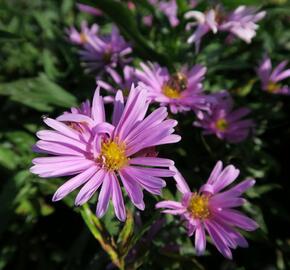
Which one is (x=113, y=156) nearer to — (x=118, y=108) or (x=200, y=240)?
(x=118, y=108)

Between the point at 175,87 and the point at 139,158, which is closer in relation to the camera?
the point at 139,158

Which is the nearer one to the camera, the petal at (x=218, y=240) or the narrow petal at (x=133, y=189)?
the narrow petal at (x=133, y=189)

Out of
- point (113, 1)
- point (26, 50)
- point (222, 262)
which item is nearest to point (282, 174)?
point (222, 262)

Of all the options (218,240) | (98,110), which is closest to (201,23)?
(98,110)

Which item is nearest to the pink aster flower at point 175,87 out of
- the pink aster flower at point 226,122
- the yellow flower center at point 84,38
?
the pink aster flower at point 226,122

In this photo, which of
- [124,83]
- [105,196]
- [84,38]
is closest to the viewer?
[105,196]

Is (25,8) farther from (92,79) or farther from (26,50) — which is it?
(92,79)

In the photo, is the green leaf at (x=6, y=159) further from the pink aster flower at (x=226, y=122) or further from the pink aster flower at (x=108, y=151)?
the pink aster flower at (x=226, y=122)
